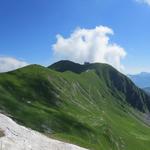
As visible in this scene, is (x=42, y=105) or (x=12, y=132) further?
(x=42, y=105)

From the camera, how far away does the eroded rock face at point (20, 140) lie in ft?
92.1

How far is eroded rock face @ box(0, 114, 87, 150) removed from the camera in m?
28.1

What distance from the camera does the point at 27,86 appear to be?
19000cm

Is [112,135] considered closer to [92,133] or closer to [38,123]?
[92,133]

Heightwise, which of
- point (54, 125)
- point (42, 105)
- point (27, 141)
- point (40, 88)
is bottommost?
point (27, 141)

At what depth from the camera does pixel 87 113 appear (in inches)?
7741

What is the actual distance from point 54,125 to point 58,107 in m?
31.3

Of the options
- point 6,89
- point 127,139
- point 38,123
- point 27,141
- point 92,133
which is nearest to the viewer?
point 27,141

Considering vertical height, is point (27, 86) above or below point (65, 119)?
above

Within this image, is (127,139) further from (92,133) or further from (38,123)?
(38,123)

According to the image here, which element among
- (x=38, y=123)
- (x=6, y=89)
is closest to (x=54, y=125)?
(x=38, y=123)

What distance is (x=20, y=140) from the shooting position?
30.4m

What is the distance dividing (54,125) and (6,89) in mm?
36811

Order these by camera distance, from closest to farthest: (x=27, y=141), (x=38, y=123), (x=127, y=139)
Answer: (x=27, y=141)
(x=38, y=123)
(x=127, y=139)
